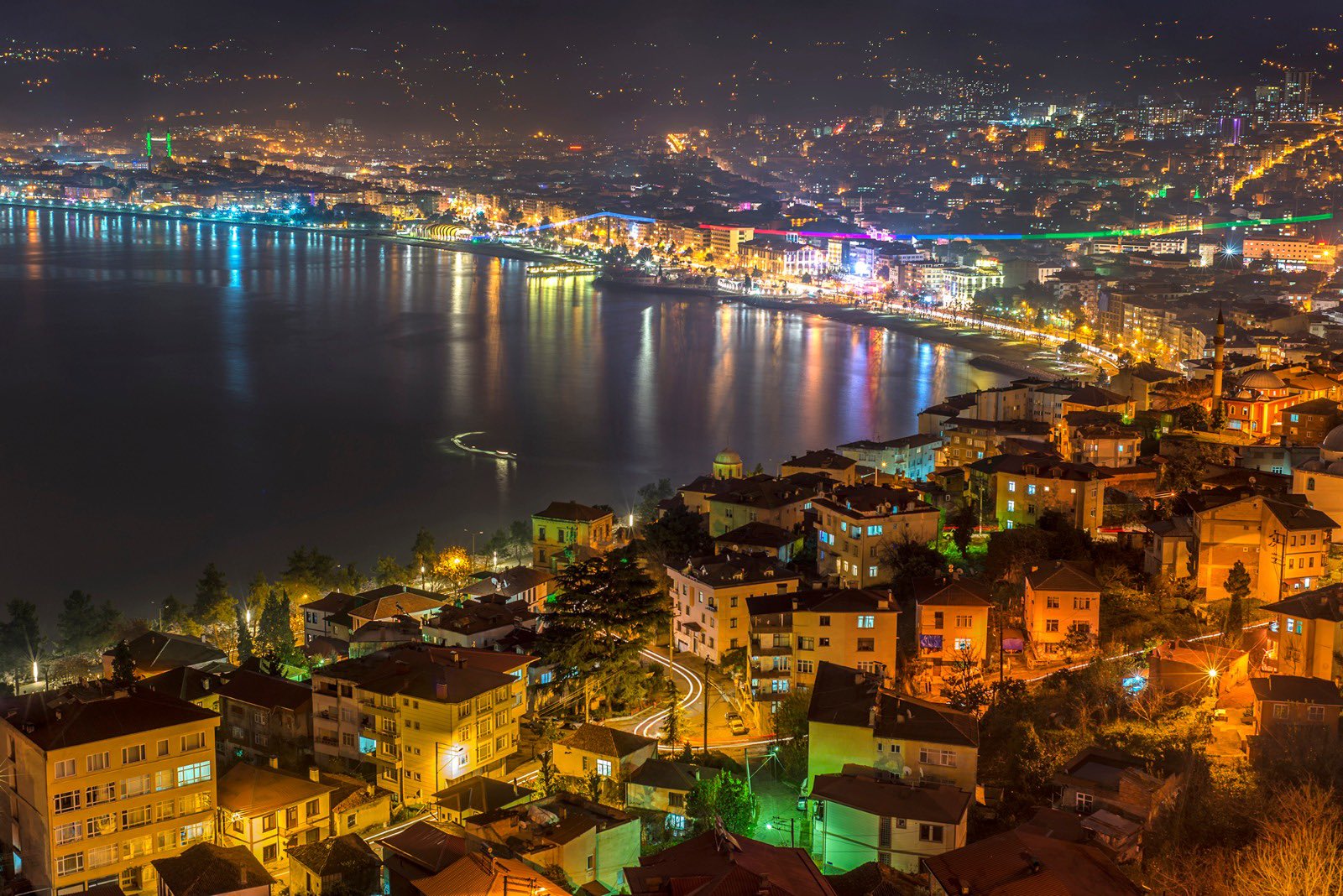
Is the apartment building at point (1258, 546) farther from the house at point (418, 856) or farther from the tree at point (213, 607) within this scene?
the tree at point (213, 607)

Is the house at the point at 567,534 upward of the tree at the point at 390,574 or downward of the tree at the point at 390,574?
upward

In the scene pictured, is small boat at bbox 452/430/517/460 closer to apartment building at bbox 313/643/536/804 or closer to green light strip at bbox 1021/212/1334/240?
apartment building at bbox 313/643/536/804

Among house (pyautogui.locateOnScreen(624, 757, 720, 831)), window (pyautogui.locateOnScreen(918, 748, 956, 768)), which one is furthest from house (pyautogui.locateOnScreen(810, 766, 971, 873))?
house (pyautogui.locateOnScreen(624, 757, 720, 831))

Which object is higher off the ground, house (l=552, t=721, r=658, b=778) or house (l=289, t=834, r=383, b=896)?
house (l=552, t=721, r=658, b=778)

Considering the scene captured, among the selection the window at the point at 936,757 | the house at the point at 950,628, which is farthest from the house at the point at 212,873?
the house at the point at 950,628

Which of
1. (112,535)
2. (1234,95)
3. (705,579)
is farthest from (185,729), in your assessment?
(1234,95)
